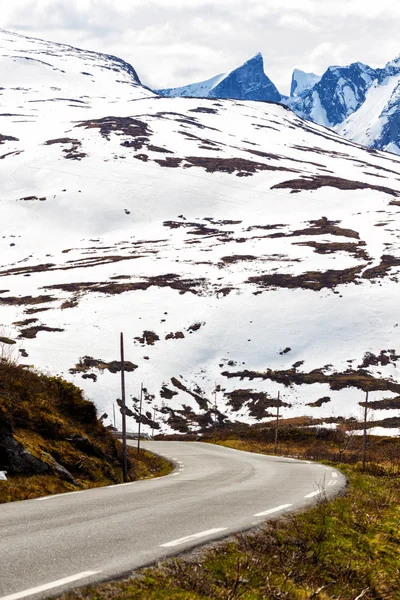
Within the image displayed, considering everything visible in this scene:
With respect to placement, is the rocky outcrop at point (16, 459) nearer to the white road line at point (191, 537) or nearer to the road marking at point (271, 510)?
the road marking at point (271, 510)

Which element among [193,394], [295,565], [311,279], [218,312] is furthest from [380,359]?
[295,565]

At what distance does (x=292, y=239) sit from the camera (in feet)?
481

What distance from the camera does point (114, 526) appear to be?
8.96 m

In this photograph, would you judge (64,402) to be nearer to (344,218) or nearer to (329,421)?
(329,421)

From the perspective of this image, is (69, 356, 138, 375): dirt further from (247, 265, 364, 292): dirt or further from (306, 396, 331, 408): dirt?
(247, 265, 364, 292): dirt

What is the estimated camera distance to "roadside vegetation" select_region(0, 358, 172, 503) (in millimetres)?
15203

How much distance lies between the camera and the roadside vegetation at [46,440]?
1520 cm

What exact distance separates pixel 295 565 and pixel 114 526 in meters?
2.76

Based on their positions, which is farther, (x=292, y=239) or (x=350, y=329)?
(x=292, y=239)

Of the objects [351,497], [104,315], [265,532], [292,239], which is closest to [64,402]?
[351,497]

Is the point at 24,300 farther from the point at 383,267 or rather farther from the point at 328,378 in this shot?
the point at 383,267

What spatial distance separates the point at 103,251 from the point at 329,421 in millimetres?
89633

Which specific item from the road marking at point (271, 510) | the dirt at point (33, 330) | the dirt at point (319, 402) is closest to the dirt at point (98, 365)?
the dirt at point (33, 330)

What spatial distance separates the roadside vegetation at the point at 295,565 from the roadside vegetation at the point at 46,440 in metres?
6.76
